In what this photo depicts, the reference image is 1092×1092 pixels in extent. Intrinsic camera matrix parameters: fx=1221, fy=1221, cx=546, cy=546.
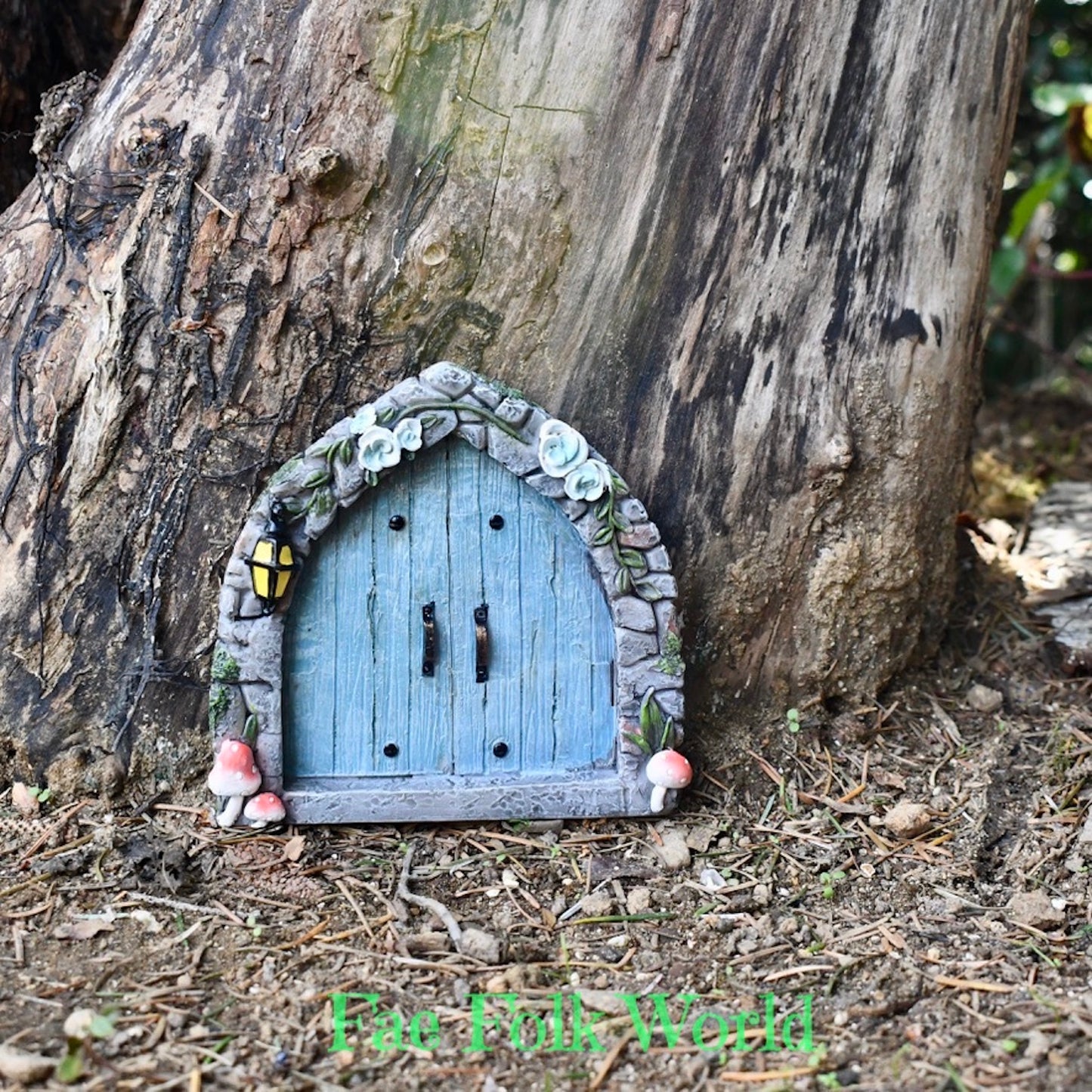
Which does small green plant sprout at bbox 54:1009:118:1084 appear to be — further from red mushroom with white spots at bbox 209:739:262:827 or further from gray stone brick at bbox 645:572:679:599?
gray stone brick at bbox 645:572:679:599

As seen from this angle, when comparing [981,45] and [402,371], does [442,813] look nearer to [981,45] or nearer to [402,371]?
[402,371]

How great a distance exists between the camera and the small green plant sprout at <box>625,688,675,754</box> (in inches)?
110

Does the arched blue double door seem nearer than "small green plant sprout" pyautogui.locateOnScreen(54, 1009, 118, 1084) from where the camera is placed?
No

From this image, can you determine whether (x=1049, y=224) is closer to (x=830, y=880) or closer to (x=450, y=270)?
(x=450, y=270)

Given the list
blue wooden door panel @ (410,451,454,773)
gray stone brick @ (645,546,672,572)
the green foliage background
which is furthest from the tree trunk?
the green foliage background

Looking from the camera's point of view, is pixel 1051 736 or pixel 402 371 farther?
pixel 1051 736

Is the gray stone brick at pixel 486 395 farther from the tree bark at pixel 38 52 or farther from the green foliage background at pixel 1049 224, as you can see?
the green foliage background at pixel 1049 224

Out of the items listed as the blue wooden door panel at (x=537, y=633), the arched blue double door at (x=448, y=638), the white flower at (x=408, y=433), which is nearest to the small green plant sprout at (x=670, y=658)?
the arched blue double door at (x=448, y=638)

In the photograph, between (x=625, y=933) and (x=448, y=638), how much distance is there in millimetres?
770

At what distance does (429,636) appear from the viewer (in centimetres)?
281

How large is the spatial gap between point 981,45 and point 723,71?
2.28 feet

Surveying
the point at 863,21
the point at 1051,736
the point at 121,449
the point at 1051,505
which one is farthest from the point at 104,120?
the point at 1051,505

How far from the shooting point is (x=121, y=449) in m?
2.86

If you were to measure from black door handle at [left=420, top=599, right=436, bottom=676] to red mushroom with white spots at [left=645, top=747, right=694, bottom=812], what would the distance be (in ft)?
1.81
